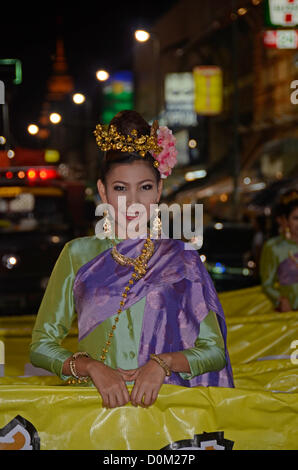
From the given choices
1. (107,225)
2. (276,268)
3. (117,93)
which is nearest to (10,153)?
(276,268)

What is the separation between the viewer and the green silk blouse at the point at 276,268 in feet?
22.0

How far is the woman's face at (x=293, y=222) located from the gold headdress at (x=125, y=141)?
3.53m

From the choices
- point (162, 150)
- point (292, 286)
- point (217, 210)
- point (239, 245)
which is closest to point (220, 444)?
point (162, 150)

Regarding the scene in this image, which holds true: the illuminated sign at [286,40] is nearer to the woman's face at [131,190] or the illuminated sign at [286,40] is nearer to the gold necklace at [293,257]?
the gold necklace at [293,257]

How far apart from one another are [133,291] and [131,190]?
1.42 feet

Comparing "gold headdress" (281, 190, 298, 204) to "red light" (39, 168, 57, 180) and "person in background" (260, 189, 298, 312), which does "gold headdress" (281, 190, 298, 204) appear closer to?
"person in background" (260, 189, 298, 312)

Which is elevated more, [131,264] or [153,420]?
[131,264]

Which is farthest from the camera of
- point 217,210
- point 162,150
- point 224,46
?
point 224,46

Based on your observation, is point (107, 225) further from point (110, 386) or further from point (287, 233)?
point (287, 233)

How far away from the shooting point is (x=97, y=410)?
9.71 ft

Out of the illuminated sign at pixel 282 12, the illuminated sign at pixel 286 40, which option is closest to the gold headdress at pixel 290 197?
the illuminated sign at pixel 282 12

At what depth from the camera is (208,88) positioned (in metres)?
34.8

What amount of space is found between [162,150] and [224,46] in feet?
125
